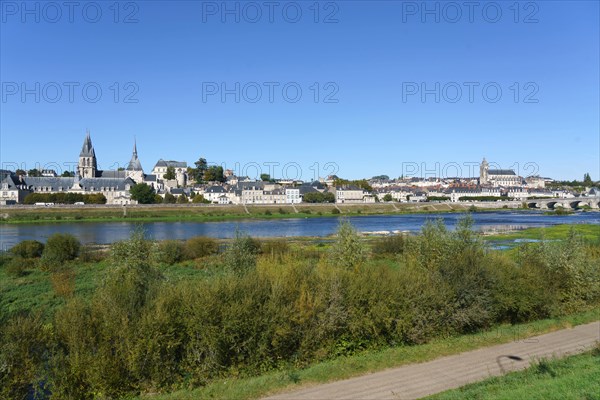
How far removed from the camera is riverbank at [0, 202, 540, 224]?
78.2 m

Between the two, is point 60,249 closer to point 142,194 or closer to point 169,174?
point 142,194

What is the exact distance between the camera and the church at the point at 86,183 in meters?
104

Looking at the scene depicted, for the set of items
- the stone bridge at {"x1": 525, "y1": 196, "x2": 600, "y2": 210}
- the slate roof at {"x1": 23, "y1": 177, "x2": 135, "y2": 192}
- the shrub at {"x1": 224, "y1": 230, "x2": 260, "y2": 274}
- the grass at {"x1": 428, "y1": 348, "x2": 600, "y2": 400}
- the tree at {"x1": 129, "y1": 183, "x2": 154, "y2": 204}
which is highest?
the slate roof at {"x1": 23, "y1": 177, "x2": 135, "y2": 192}

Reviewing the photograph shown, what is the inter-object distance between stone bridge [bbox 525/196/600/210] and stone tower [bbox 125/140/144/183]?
105m

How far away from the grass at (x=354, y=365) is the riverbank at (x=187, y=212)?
228ft

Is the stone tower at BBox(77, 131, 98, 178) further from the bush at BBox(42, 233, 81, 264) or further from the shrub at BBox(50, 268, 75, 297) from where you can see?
the shrub at BBox(50, 268, 75, 297)

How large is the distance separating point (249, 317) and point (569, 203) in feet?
425

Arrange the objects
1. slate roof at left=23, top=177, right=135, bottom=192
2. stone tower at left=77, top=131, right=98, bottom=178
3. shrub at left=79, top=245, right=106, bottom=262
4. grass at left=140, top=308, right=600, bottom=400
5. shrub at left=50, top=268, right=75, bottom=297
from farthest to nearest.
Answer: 1. stone tower at left=77, top=131, right=98, bottom=178
2. slate roof at left=23, top=177, right=135, bottom=192
3. shrub at left=79, top=245, right=106, bottom=262
4. shrub at left=50, top=268, right=75, bottom=297
5. grass at left=140, top=308, right=600, bottom=400

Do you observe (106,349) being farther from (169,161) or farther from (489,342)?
(169,161)

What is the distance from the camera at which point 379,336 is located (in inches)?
525

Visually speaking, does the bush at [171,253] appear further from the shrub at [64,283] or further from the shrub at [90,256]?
the shrub at [64,283]

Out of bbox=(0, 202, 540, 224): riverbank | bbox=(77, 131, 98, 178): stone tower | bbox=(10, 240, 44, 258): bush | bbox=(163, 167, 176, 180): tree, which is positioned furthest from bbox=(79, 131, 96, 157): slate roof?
bbox=(10, 240, 44, 258): bush

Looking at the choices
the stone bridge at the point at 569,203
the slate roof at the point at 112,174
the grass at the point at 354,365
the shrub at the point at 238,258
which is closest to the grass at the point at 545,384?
the grass at the point at 354,365

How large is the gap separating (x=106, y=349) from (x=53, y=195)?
3815 inches
